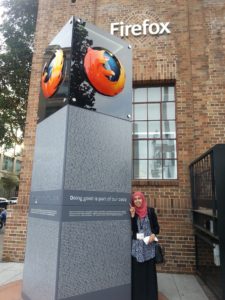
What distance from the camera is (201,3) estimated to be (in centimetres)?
777

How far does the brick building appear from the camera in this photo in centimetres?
658

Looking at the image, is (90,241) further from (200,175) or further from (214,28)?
(214,28)

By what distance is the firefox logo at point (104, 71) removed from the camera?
3914mm

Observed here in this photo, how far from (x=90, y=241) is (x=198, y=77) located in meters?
5.19

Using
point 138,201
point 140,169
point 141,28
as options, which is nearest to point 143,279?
point 138,201

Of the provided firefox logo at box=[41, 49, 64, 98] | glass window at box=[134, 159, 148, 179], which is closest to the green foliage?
glass window at box=[134, 159, 148, 179]

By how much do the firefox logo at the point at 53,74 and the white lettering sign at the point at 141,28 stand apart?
161 inches

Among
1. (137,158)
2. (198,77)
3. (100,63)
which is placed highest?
(198,77)

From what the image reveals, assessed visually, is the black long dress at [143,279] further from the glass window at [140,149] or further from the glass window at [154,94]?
the glass window at [154,94]

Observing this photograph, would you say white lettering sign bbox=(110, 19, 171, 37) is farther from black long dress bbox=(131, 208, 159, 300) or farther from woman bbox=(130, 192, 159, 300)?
black long dress bbox=(131, 208, 159, 300)

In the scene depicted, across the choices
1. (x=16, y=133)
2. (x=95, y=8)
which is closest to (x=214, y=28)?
(x=95, y=8)

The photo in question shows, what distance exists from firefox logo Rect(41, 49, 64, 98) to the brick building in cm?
337

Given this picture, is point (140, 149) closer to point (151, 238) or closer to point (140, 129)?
point (140, 129)

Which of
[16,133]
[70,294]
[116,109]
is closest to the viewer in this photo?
[70,294]
